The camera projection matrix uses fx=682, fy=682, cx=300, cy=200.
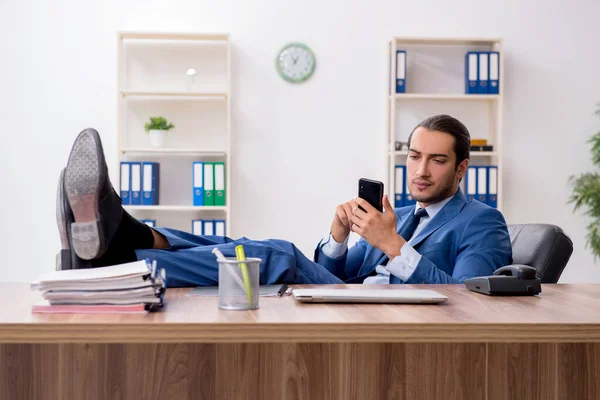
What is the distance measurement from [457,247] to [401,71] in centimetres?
237

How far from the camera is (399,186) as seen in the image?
163 inches

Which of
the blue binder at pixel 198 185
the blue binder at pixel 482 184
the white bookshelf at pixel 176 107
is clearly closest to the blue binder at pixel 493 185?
the blue binder at pixel 482 184

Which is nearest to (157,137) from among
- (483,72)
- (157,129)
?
(157,129)

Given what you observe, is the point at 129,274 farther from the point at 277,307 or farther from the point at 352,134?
the point at 352,134

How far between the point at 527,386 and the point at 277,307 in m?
0.42

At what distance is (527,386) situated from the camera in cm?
106

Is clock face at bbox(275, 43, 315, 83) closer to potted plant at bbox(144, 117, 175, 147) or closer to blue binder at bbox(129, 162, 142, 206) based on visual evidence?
potted plant at bbox(144, 117, 175, 147)

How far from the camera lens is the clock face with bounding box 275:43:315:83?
14.1 ft

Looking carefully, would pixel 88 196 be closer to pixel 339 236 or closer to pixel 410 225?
pixel 339 236

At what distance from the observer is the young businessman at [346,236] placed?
1.41 meters

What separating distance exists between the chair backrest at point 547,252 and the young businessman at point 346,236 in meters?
0.10

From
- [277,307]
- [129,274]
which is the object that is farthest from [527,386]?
[129,274]

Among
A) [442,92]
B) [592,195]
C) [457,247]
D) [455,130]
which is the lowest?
[457,247]

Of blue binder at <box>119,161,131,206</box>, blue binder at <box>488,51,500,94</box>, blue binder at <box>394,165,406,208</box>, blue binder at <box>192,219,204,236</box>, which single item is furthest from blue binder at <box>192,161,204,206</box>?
blue binder at <box>488,51,500,94</box>
